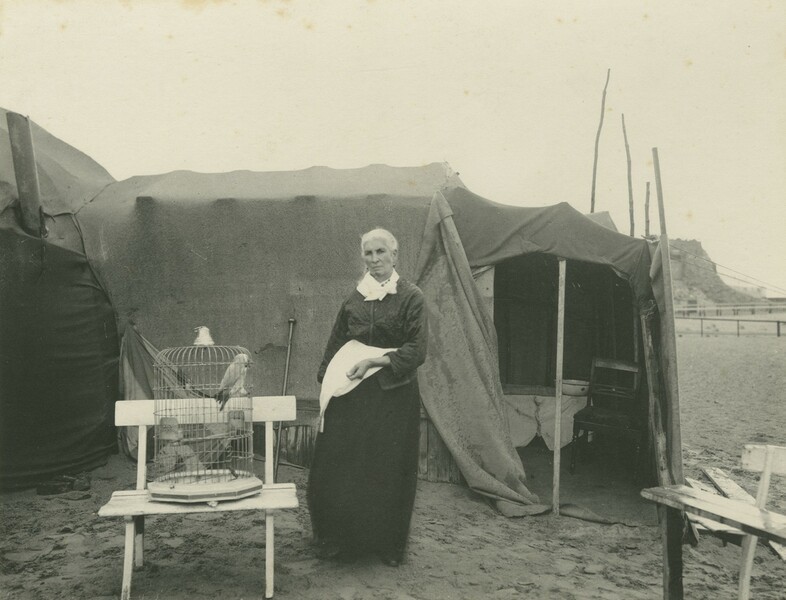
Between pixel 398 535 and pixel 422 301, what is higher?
pixel 422 301

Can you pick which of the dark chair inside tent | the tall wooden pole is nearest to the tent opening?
the dark chair inside tent

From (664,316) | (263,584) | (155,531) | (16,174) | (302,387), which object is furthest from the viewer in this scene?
(302,387)

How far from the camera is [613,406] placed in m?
7.11

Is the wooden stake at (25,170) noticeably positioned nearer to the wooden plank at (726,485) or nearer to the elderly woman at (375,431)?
the elderly woman at (375,431)

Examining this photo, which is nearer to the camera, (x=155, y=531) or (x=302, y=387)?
(x=155, y=531)

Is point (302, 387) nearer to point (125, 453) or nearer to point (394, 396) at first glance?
point (125, 453)

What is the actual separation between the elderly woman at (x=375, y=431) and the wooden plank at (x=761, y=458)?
1.78 metres

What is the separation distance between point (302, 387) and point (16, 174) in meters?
3.06

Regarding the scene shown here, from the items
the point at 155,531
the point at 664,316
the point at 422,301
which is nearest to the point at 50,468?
the point at 155,531

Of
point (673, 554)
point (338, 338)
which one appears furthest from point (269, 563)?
point (673, 554)

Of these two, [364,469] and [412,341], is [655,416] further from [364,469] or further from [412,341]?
[364,469]

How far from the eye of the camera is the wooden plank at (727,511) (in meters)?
2.82

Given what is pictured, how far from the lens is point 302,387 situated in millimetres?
6133

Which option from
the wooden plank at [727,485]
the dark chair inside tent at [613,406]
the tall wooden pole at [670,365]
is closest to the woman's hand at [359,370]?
the tall wooden pole at [670,365]
